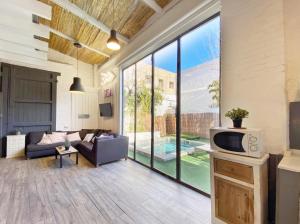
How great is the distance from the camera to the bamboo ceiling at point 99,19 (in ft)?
11.8

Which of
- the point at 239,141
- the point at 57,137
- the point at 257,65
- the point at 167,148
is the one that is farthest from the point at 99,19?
the point at 239,141

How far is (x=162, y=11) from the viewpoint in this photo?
3.41 m

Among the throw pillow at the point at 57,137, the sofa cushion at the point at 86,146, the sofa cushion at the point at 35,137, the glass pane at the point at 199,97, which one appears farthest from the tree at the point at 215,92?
the sofa cushion at the point at 35,137

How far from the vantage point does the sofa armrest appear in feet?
13.6

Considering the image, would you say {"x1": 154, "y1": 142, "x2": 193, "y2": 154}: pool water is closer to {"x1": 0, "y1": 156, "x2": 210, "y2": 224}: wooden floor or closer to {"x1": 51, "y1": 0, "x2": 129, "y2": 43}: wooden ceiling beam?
{"x1": 0, "y1": 156, "x2": 210, "y2": 224}: wooden floor

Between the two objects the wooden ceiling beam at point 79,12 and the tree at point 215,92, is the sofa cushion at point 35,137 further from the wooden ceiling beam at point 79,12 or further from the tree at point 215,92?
the tree at point 215,92

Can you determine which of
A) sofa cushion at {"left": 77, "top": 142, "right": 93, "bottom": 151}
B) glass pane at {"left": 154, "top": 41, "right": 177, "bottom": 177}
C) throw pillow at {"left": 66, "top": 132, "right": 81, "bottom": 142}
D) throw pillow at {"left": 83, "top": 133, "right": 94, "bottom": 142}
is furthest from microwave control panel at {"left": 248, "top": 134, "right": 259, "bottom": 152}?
throw pillow at {"left": 66, "top": 132, "right": 81, "bottom": 142}

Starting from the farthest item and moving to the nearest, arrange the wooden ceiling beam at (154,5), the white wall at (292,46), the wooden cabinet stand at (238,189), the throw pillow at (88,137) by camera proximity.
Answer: the throw pillow at (88,137) < the wooden ceiling beam at (154,5) < the white wall at (292,46) < the wooden cabinet stand at (238,189)

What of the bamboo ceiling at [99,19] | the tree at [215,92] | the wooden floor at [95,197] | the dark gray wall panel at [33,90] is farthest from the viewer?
the dark gray wall panel at [33,90]

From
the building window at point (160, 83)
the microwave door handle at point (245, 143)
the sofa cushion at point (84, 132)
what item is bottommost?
the sofa cushion at point (84, 132)

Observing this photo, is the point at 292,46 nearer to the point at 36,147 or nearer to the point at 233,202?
the point at 233,202

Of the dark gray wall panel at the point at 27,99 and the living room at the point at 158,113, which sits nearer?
the living room at the point at 158,113

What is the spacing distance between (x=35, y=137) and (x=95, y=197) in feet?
12.5

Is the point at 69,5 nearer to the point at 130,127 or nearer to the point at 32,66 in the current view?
the point at 32,66
